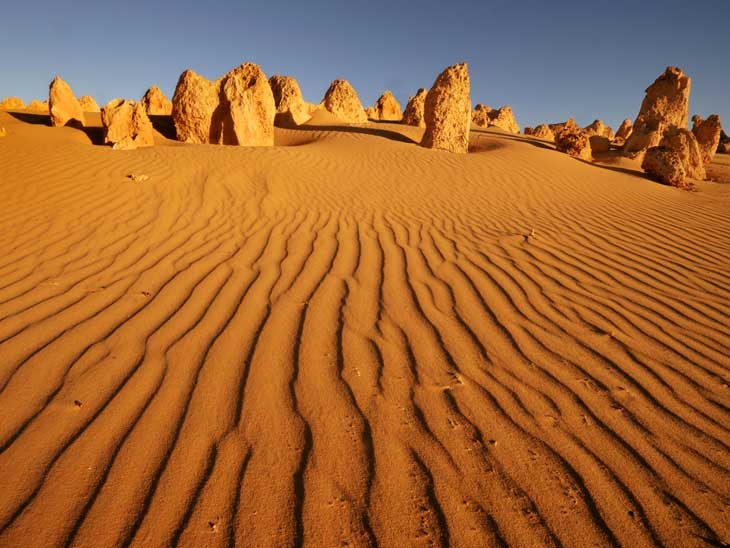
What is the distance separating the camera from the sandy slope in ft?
4.34

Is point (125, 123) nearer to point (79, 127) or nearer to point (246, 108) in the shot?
point (79, 127)

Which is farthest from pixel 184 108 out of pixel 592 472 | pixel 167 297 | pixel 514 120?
pixel 514 120

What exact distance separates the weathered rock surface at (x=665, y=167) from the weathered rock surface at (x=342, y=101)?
1249 centimetres

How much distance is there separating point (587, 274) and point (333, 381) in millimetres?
2771

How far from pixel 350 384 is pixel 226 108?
9.31 metres

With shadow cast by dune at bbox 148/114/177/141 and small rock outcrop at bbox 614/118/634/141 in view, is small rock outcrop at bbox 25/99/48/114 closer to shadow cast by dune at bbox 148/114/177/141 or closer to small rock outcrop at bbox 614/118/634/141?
shadow cast by dune at bbox 148/114/177/141

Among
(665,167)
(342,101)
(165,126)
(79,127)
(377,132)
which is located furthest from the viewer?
(342,101)

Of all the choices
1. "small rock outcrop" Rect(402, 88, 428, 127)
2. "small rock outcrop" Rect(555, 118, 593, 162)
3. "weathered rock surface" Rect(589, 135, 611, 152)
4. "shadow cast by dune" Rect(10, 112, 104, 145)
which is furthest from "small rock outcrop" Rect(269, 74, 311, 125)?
"weathered rock surface" Rect(589, 135, 611, 152)

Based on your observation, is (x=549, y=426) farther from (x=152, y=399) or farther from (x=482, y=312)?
(x=152, y=399)

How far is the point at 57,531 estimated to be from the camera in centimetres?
122

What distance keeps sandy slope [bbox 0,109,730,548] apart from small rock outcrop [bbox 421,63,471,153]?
22.7 ft

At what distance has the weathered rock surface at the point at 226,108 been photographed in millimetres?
9242

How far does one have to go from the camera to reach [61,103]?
916cm

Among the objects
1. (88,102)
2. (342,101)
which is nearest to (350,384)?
(342,101)
